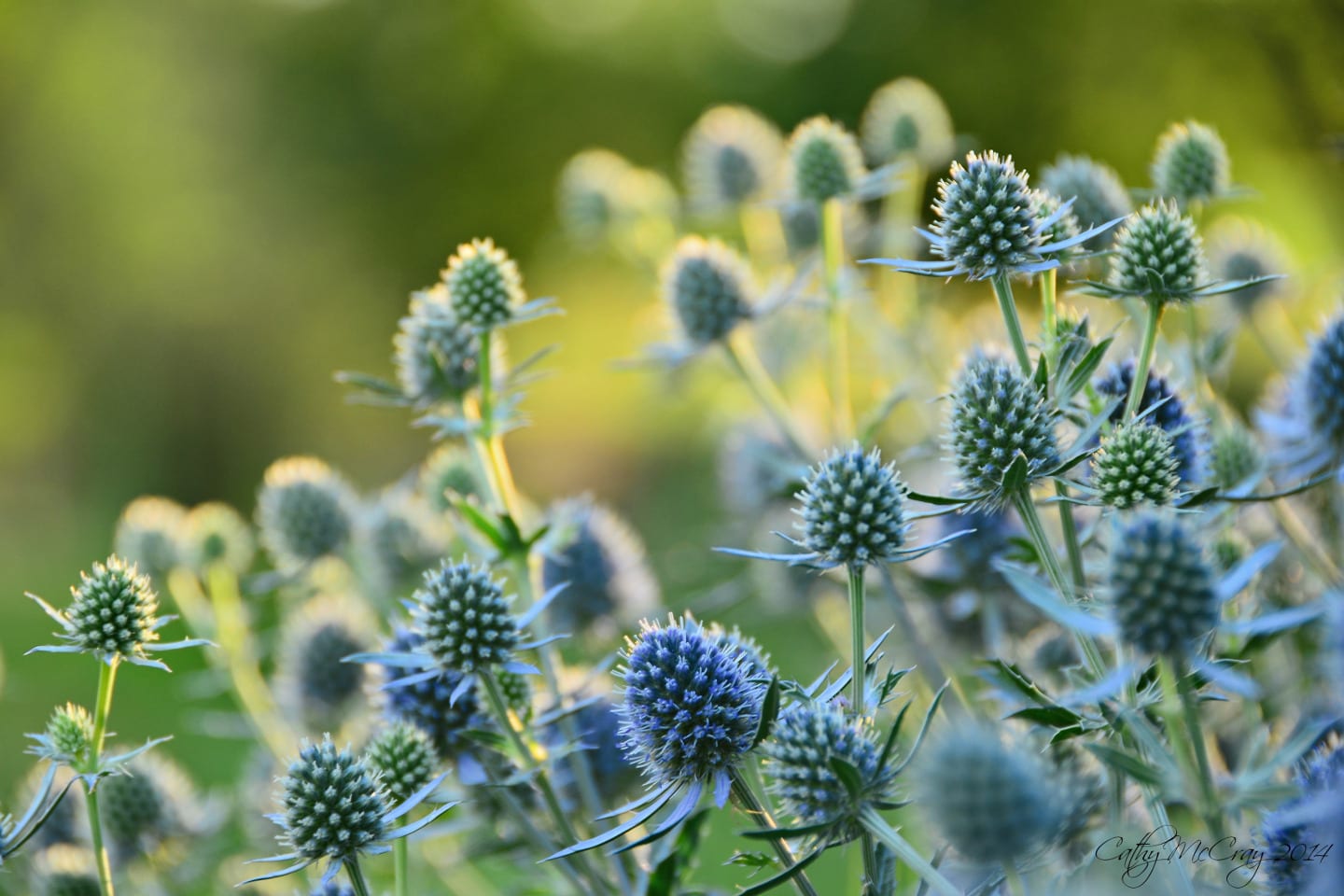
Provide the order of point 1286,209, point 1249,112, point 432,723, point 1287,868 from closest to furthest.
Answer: point 1287,868 < point 432,723 < point 1249,112 < point 1286,209

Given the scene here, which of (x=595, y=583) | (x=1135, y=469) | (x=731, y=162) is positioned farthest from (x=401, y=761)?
(x=731, y=162)

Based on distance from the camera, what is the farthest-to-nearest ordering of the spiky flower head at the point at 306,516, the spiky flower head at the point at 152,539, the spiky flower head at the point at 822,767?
the spiky flower head at the point at 152,539, the spiky flower head at the point at 306,516, the spiky flower head at the point at 822,767

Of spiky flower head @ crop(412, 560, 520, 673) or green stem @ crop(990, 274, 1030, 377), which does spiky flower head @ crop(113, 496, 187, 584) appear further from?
green stem @ crop(990, 274, 1030, 377)

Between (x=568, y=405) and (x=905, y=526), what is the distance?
6782 mm

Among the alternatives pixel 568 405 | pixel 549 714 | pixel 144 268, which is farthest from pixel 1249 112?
pixel 144 268

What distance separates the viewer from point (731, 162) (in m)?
2.67

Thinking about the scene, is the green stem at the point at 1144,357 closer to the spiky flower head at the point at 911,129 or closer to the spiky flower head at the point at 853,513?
the spiky flower head at the point at 853,513

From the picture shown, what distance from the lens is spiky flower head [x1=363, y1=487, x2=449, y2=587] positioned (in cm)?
217

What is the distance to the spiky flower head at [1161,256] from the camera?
1.23m

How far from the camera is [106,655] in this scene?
48.5 inches

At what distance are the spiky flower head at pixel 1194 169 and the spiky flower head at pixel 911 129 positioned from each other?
752 mm

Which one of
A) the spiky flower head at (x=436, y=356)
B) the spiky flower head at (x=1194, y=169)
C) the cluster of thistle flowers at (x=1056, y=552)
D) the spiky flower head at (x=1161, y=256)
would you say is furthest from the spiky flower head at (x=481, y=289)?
the spiky flower head at (x=1194, y=169)

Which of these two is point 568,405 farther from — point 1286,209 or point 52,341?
point 1286,209

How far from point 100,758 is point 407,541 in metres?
0.99
